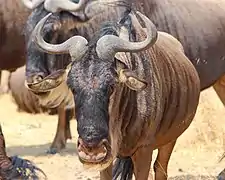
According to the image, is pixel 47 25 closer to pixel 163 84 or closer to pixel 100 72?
pixel 163 84

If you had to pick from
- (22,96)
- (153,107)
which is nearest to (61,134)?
(22,96)

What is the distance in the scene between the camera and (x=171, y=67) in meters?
→ 5.69

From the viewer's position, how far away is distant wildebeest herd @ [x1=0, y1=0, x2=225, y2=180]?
4488mm

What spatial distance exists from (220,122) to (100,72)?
4994 mm

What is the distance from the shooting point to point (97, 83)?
14.6 feet

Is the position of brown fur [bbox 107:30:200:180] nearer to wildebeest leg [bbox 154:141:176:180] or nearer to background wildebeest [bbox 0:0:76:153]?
wildebeest leg [bbox 154:141:176:180]

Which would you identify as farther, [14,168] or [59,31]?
[59,31]

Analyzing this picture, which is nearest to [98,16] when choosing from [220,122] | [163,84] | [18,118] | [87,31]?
[87,31]

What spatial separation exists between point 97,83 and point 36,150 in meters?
4.71

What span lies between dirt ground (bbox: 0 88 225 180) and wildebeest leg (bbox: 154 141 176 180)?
1.15 m

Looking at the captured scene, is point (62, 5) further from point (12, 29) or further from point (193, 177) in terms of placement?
point (193, 177)

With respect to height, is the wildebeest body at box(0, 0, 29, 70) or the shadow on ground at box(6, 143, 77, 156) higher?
the wildebeest body at box(0, 0, 29, 70)

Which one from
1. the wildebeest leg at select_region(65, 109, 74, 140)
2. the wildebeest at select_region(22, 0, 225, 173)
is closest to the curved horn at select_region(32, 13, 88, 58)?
the wildebeest at select_region(22, 0, 225, 173)

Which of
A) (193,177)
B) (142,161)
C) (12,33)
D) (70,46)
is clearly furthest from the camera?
(12,33)
